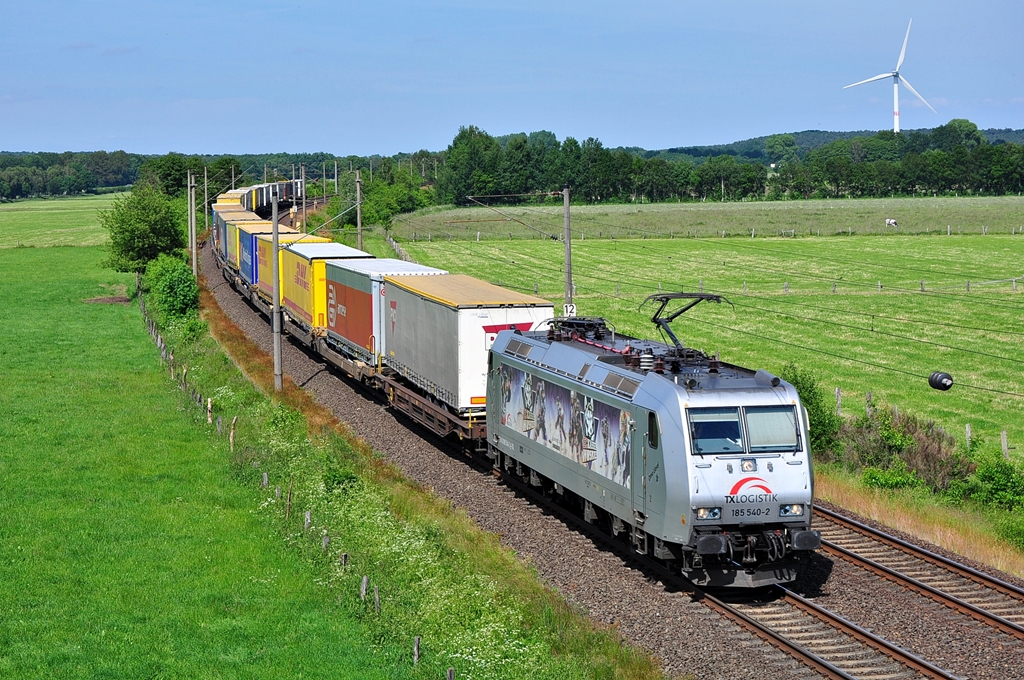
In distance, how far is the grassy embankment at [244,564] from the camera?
610 inches

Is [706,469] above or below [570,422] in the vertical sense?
above

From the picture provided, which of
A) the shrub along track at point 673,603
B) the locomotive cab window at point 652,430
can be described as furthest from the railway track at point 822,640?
the locomotive cab window at point 652,430

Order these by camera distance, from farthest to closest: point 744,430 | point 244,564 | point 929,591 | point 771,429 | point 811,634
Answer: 1. point 244,564
2. point 929,591
3. point 771,429
4. point 744,430
5. point 811,634

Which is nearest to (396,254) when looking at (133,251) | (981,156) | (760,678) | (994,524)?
(133,251)

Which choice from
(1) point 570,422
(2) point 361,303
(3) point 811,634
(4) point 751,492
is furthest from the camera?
(2) point 361,303

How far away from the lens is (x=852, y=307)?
6225cm

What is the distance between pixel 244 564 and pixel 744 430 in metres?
9.40

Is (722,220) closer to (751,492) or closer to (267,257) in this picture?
(267,257)

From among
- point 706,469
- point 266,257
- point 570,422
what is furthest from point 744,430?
point 266,257

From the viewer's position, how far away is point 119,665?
15492mm

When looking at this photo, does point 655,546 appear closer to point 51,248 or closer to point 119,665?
point 119,665

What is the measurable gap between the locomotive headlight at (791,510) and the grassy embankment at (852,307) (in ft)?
17.4

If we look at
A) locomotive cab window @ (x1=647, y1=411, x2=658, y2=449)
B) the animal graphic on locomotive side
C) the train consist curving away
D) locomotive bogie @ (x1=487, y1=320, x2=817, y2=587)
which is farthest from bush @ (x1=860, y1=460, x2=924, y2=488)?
locomotive cab window @ (x1=647, y1=411, x2=658, y2=449)

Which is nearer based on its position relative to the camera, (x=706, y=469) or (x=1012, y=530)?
(x=706, y=469)
